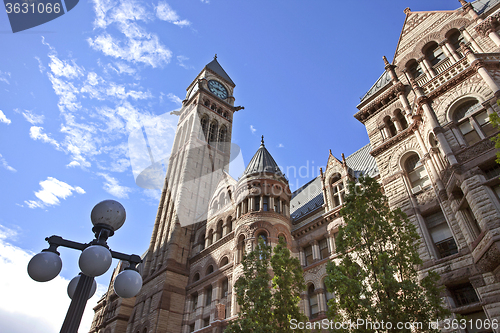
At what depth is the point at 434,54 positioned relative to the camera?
2156 cm

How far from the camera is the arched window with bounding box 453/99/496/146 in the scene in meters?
15.3

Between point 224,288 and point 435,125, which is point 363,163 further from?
point 224,288

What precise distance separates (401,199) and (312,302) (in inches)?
367

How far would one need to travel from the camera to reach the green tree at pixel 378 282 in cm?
1089

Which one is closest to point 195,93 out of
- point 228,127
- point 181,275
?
point 228,127

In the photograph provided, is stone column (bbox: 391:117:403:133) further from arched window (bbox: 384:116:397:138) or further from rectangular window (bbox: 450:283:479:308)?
rectangular window (bbox: 450:283:479:308)

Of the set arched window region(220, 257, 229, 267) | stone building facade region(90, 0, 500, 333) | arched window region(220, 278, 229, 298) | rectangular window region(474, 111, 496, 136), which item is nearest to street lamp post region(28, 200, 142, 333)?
stone building facade region(90, 0, 500, 333)

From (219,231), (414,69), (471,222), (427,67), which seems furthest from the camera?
(219,231)

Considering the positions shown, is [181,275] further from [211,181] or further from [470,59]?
[470,59]

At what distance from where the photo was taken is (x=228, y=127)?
6003 cm

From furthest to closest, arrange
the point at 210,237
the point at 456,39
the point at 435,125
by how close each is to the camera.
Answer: the point at 210,237
the point at 456,39
the point at 435,125

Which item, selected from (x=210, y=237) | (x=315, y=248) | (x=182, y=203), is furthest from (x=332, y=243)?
(x=182, y=203)

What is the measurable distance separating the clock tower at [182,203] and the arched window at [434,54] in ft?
91.5

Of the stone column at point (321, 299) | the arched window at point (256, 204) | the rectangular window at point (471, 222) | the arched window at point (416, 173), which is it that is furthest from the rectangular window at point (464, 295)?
the arched window at point (256, 204)
